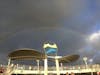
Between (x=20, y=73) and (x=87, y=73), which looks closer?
(x=20, y=73)

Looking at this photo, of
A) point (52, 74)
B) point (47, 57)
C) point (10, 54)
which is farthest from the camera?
point (52, 74)

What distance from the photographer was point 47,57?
2906 inches

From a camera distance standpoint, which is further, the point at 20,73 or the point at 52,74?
the point at 52,74

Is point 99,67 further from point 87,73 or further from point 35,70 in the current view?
point 35,70

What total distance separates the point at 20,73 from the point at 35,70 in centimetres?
605

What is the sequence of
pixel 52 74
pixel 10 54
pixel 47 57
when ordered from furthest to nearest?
pixel 52 74 < pixel 47 57 < pixel 10 54

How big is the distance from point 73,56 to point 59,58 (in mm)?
6231

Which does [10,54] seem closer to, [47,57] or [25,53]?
[25,53]

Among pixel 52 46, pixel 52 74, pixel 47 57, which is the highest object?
pixel 52 46

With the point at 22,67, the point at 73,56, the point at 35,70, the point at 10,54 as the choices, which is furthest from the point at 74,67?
the point at 10,54

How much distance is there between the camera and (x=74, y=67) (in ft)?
264

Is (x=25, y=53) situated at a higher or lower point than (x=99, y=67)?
higher

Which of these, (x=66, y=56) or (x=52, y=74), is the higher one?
(x=66, y=56)

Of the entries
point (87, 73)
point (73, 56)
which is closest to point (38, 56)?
point (73, 56)
